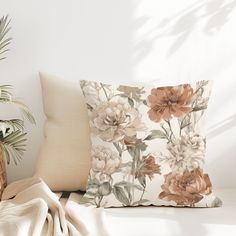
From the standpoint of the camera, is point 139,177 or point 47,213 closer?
point 47,213

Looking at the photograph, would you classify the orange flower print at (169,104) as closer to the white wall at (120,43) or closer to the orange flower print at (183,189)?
the orange flower print at (183,189)

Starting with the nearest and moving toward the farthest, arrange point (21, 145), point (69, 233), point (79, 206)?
point (69, 233) → point (79, 206) → point (21, 145)

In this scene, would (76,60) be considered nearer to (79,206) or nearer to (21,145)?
(21,145)

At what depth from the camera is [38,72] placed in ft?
7.51

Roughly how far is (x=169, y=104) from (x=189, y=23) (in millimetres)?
499

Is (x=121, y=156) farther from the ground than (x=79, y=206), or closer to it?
farther from the ground

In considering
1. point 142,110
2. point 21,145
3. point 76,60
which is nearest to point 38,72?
point 76,60

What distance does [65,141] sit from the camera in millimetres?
2094

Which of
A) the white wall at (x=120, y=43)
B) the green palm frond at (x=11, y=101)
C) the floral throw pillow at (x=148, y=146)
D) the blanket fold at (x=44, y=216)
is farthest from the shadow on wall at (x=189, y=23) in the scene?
the blanket fold at (x=44, y=216)

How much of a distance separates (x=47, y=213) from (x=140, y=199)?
374 millimetres

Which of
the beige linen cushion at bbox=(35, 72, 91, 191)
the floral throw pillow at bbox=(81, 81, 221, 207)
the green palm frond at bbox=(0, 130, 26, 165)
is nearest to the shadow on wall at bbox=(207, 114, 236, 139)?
the floral throw pillow at bbox=(81, 81, 221, 207)

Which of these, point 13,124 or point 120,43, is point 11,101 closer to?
point 13,124

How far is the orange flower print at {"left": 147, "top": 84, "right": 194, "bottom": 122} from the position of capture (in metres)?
1.99

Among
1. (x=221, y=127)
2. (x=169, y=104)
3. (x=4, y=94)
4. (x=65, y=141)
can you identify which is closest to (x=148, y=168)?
(x=169, y=104)
